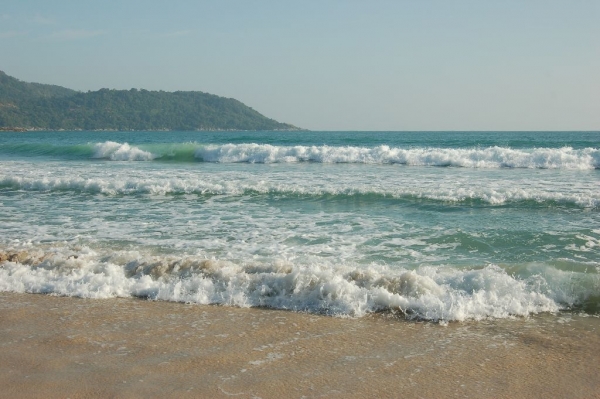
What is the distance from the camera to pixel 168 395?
3.56 m

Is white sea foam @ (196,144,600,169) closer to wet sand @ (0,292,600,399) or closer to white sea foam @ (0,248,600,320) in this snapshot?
white sea foam @ (0,248,600,320)

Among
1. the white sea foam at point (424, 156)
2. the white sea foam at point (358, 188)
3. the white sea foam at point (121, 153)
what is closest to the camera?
the white sea foam at point (358, 188)

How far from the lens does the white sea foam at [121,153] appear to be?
3228 centimetres

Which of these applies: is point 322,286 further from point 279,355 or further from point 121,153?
point 121,153

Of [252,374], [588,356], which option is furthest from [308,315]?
[588,356]

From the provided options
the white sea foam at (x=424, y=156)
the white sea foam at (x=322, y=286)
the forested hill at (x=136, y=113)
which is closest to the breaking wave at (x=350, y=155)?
the white sea foam at (x=424, y=156)

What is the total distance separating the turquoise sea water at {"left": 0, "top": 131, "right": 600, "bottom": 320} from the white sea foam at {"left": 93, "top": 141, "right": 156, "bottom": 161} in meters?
15.4

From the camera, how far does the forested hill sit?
117375mm

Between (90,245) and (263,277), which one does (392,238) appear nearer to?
(263,277)

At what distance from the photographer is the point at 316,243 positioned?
27.1 feet

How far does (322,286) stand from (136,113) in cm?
12687

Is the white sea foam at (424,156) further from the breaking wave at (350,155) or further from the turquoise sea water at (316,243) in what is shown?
the turquoise sea water at (316,243)

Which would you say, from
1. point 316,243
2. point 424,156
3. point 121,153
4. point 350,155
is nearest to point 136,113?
point 121,153

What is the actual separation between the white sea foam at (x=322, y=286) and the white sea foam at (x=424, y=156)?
2001cm
